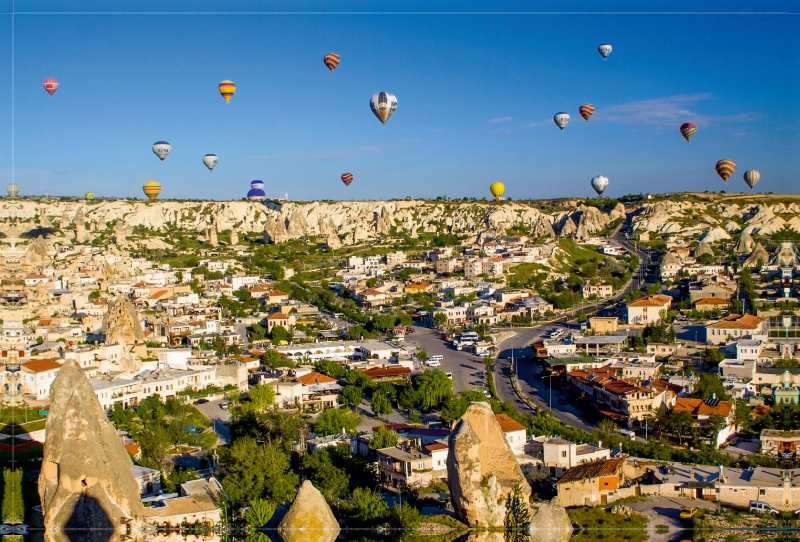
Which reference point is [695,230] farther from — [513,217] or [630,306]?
[630,306]

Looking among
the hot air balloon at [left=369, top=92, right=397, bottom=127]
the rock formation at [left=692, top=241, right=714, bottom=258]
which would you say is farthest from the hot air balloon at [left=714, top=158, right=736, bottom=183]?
the hot air balloon at [left=369, top=92, right=397, bottom=127]

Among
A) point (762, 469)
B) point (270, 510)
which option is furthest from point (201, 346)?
point (762, 469)

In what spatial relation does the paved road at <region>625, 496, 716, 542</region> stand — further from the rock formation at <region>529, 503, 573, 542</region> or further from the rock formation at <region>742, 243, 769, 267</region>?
the rock formation at <region>742, 243, 769, 267</region>

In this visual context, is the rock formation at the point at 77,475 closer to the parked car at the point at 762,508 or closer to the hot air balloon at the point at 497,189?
the parked car at the point at 762,508

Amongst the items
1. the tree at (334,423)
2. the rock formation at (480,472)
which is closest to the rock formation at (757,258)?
the tree at (334,423)

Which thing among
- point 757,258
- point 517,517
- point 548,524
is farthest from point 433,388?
point 757,258

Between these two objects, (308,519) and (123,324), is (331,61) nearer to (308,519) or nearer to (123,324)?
(123,324)
